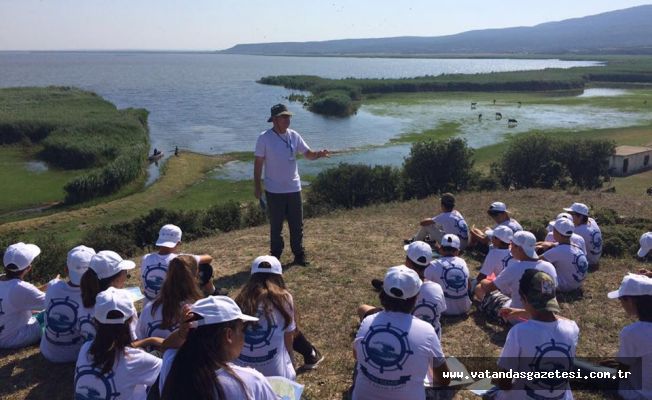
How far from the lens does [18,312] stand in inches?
227

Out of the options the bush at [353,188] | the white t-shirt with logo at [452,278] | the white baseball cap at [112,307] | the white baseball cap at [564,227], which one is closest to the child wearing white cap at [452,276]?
the white t-shirt with logo at [452,278]

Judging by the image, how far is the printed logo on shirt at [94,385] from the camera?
12.0 ft

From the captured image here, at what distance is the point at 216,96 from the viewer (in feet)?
298

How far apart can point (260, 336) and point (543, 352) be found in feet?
7.29

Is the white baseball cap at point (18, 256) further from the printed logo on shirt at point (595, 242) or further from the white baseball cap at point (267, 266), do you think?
the printed logo on shirt at point (595, 242)

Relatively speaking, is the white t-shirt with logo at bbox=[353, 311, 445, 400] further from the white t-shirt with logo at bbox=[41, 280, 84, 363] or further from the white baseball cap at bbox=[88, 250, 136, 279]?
the white t-shirt with logo at bbox=[41, 280, 84, 363]

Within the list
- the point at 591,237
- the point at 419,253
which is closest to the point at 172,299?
the point at 419,253

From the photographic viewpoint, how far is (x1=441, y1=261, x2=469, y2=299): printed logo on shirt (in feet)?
20.7

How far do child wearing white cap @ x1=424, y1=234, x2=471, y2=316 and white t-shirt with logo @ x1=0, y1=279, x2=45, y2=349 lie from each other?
14.8 ft

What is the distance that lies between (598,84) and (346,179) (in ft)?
351

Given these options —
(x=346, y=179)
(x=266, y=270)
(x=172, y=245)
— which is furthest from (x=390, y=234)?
(x=346, y=179)

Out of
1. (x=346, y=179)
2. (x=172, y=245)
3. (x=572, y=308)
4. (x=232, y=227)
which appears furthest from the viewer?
(x=346, y=179)

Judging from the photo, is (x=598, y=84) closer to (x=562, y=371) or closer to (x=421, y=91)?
(x=421, y=91)

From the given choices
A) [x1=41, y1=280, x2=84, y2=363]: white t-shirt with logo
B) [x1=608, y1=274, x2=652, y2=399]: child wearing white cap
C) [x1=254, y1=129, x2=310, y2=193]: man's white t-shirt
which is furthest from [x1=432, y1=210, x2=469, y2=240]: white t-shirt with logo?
[x1=41, y1=280, x2=84, y2=363]: white t-shirt with logo
